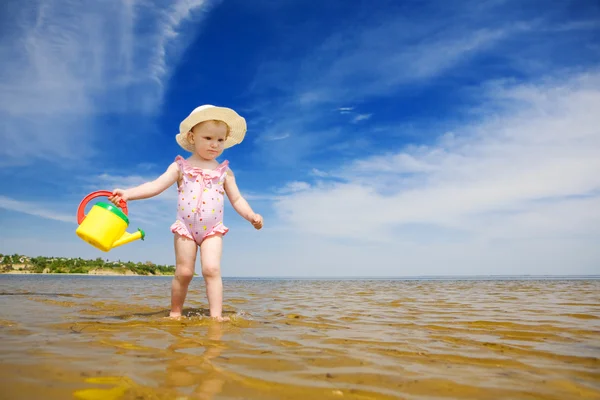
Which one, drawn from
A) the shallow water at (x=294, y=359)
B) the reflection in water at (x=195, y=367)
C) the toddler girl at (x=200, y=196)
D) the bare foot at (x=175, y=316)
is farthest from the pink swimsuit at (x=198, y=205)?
the reflection in water at (x=195, y=367)

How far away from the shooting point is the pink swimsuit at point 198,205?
4551 millimetres

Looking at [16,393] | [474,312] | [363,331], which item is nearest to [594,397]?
[363,331]

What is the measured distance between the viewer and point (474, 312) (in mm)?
5336

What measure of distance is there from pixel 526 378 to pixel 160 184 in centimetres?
403

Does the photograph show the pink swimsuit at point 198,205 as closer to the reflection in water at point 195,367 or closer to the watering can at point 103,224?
the watering can at point 103,224

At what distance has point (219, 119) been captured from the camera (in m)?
4.74

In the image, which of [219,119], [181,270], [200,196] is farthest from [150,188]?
[219,119]

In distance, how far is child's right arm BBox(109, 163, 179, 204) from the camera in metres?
4.33

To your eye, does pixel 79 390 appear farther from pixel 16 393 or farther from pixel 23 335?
pixel 23 335

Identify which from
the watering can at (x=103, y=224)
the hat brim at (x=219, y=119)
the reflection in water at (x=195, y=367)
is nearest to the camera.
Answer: the reflection in water at (x=195, y=367)

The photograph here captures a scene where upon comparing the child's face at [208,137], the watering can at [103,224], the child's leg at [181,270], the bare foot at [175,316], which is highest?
the child's face at [208,137]

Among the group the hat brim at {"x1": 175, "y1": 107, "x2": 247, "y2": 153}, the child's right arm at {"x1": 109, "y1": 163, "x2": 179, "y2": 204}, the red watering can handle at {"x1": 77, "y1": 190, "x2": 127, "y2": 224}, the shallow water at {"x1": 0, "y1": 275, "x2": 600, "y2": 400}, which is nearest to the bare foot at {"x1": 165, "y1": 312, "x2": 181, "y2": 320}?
the shallow water at {"x1": 0, "y1": 275, "x2": 600, "y2": 400}

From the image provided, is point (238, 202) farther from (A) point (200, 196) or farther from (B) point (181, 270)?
(B) point (181, 270)

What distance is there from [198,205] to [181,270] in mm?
797
